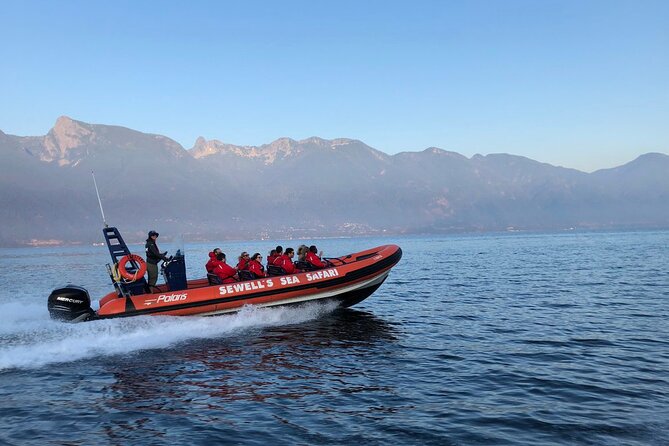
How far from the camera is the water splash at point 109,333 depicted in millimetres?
10626

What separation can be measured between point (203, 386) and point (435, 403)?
3943mm

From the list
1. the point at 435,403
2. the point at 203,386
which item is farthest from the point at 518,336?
the point at 203,386

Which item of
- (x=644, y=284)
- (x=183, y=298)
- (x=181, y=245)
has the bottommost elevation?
(x=644, y=284)

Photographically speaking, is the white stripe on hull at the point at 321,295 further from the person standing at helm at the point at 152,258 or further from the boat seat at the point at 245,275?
the person standing at helm at the point at 152,258

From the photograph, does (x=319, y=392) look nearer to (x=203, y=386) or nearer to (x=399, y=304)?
(x=203, y=386)

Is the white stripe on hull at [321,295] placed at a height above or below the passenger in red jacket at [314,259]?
below

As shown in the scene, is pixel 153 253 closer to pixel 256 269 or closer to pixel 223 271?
pixel 223 271

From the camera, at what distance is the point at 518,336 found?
12.1 meters

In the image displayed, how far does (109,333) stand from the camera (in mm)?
11781

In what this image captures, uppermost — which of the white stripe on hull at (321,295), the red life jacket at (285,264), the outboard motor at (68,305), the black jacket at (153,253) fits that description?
the black jacket at (153,253)

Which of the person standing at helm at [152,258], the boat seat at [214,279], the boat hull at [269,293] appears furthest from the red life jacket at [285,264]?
the person standing at helm at [152,258]

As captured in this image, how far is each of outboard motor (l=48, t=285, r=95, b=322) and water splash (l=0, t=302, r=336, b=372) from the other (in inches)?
9.1

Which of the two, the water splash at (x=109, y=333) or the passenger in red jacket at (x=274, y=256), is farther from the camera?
the passenger in red jacket at (x=274, y=256)

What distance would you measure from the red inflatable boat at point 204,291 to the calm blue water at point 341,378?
0.34 m
